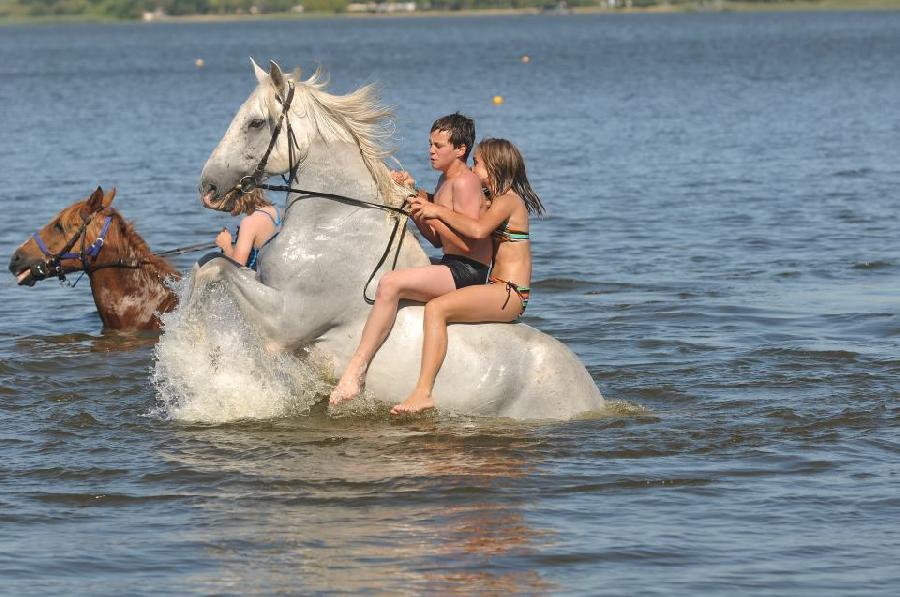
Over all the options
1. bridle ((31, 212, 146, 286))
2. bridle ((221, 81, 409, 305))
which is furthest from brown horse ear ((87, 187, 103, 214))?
bridle ((221, 81, 409, 305))

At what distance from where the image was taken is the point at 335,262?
32.1 ft

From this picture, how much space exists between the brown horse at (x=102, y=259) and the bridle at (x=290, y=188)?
4.20 m

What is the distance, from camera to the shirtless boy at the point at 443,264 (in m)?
9.45

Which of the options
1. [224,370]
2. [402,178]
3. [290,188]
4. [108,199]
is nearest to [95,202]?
[108,199]

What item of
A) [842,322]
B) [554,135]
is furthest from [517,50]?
[842,322]

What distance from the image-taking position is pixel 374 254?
9891mm

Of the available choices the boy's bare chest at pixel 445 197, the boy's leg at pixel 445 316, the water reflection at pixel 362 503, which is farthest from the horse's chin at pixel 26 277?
the boy's bare chest at pixel 445 197

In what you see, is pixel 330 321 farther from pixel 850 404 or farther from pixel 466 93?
pixel 466 93

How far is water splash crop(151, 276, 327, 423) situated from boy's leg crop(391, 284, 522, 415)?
0.80 m

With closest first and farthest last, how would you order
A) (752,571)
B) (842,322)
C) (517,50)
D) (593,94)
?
(752,571)
(842,322)
(593,94)
(517,50)

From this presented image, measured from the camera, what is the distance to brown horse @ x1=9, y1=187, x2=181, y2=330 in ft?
45.0

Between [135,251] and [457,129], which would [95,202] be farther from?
[457,129]

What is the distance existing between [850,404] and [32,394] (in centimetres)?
655

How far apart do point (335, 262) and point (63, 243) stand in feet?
15.9
